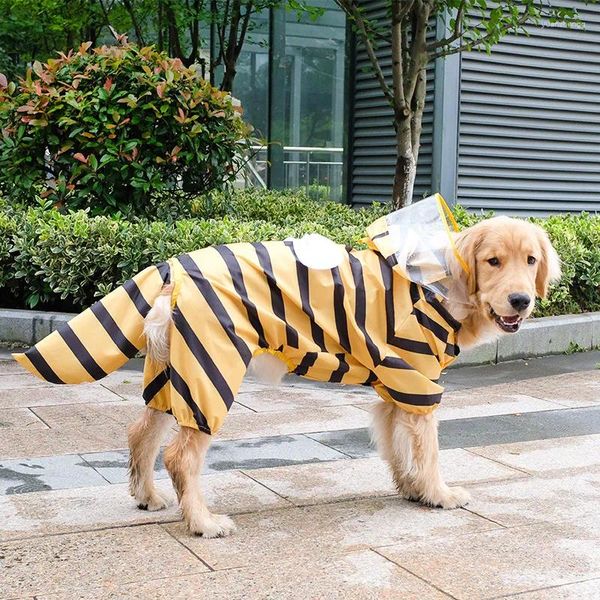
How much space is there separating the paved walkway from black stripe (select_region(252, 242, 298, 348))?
850 millimetres

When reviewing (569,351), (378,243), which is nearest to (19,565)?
(378,243)

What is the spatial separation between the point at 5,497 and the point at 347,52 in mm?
10578

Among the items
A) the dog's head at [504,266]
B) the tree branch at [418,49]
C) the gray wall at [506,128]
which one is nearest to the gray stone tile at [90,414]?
the dog's head at [504,266]

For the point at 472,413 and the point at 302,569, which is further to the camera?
the point at 472,413

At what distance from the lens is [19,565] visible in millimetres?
3689

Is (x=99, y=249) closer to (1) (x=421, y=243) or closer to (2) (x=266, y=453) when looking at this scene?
(2) (x=266, y=453)

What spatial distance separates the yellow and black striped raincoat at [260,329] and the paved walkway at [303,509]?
1.82 feet

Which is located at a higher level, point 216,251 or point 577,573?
point 216,251

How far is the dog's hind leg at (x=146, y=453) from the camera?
432 centimetres

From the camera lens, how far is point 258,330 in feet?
13.7

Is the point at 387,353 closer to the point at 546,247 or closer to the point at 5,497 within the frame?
the point at 546,247

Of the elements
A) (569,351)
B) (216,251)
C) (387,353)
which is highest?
(216,251)

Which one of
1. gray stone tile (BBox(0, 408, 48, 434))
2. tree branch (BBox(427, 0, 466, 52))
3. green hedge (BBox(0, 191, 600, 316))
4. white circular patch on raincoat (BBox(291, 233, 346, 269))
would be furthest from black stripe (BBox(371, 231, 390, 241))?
tree branch (BBox(427, 0, 466, 52))

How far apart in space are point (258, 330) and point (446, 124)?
8.76m
